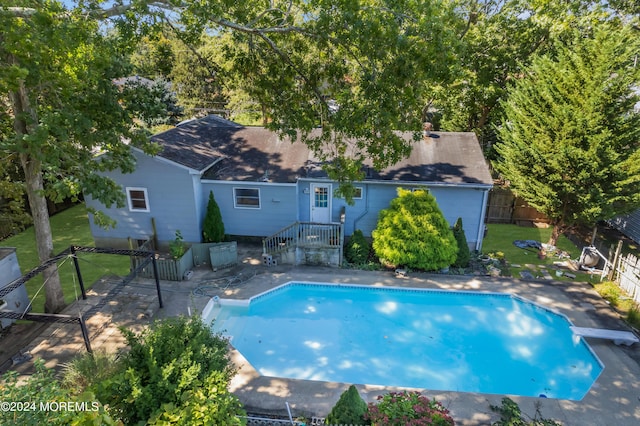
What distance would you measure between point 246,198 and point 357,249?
18.3ft

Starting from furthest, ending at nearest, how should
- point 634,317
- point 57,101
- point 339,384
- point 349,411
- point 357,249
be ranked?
point 357,249, point 634,317, point 57,101, point 339,384, point 349,411

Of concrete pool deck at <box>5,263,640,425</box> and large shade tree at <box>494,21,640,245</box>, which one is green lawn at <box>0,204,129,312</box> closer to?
concrete pool deck at <box>5,263,640,425</box>

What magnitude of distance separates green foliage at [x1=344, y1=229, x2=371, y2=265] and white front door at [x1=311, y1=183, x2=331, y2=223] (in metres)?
1.88

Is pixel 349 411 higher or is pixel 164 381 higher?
pixel 164 381

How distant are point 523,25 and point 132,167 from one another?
868 inches

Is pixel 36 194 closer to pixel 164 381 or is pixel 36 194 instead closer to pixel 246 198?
pixel 246 198

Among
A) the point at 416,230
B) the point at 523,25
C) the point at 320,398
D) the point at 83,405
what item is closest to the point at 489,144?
the point at 523,25

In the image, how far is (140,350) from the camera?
23.0 ft

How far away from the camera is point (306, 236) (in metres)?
16.1

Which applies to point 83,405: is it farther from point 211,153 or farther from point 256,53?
point 211,153

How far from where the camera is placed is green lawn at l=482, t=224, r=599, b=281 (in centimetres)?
1571

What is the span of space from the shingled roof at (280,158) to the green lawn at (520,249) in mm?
3832

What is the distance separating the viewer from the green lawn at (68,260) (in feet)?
44.4

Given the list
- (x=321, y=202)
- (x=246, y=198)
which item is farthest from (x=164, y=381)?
(x=321, y=202)
